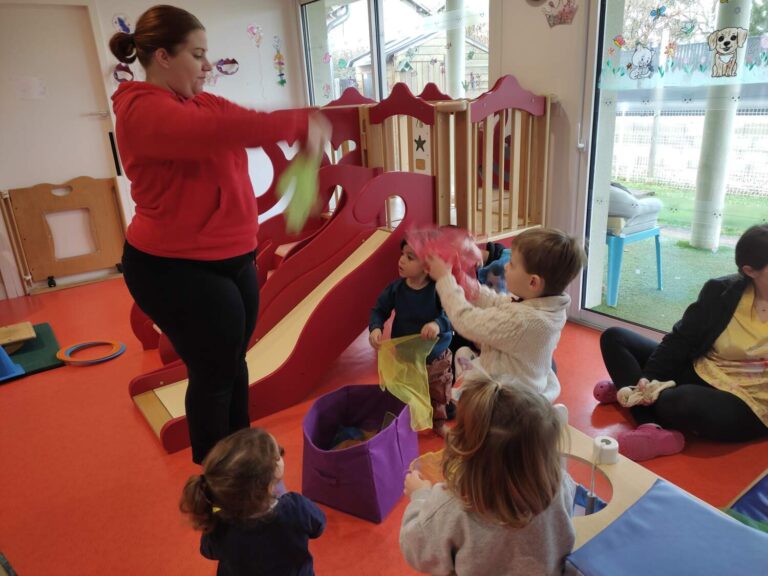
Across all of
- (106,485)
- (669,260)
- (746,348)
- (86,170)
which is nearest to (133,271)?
(106,485)

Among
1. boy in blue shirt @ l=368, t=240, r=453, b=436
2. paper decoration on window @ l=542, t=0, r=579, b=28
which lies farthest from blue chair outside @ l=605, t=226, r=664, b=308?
boy in blue shirt @ l=368, t=240, r=453, b=436

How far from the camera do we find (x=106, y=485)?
6.66 ft

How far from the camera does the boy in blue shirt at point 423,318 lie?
2191 millimetres

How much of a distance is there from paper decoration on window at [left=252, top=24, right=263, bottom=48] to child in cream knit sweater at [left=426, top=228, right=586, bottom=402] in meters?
4.25

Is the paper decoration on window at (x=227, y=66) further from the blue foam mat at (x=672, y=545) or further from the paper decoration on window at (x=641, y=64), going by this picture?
the blue foam mat at (x=672, y=545)

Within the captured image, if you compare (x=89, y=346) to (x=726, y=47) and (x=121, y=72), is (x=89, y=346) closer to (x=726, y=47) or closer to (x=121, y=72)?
(x=121, y=72)

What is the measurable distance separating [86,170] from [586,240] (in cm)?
396

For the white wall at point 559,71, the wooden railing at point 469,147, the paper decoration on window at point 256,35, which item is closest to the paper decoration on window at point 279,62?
the paper decoration on window at point 256,35

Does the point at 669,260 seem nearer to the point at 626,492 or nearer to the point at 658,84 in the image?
the point at 658,84

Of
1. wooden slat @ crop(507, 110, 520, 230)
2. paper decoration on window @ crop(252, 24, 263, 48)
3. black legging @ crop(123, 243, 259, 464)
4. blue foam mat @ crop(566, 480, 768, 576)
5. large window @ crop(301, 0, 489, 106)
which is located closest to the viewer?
blue foam mat @ crop(566, 480, 768, 576)

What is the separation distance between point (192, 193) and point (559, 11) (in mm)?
2267

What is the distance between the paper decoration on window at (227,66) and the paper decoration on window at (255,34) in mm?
279

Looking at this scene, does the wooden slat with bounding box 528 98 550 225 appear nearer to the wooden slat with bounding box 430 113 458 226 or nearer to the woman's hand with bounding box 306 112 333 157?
the wooden slat with bounding box 430 113 458 226

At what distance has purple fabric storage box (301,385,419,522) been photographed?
168cm
